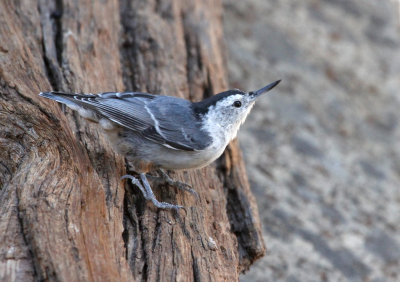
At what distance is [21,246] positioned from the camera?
7.55ft

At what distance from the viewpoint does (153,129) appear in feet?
10.8

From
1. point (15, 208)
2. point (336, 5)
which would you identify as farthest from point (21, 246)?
point (336, 5)

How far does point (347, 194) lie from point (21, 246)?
3.40 meters

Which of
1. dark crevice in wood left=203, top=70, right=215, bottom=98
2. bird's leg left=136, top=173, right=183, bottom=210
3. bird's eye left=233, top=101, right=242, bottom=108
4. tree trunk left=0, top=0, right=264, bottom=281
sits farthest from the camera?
dark crevice in wood left=203, top=70, right=215, bottom=98

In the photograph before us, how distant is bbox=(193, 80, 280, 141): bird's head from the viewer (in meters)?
3.42

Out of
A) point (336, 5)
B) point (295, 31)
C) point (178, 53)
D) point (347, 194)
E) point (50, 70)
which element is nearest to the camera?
point (50, 70)

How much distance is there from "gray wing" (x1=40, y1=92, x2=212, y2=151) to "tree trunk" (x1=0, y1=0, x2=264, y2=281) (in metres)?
0.21

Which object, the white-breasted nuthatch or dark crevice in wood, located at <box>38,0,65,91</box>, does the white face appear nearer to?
the white-breasted nuthatch

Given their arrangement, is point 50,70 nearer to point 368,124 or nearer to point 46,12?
point 46,12

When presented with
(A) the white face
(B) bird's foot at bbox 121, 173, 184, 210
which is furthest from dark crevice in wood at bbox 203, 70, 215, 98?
(B) bird's foot at bbox 121, 173, 184, 210

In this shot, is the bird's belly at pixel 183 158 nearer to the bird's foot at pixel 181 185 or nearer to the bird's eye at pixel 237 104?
the bird's foot at pixel 181 185

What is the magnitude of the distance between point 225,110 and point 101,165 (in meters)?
0.80

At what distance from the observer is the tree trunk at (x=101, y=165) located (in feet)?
7.89

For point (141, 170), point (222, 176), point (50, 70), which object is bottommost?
point (222, 176)
